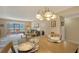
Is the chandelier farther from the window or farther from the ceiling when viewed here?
the window

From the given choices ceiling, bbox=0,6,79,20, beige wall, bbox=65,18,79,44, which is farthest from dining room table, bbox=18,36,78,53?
ceiling, bbox=0,6,79,20

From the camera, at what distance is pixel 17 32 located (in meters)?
1.26

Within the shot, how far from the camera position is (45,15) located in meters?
1.31

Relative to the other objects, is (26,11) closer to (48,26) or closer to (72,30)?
(48,26)

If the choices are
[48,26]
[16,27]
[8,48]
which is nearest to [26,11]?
[16,27]

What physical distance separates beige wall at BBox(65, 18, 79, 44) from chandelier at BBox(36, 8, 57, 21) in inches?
8.8

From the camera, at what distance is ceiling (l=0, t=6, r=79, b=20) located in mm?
1156

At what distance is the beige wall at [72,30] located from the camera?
4.23 feet

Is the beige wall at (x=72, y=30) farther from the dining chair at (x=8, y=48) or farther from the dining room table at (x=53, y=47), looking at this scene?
the dining chair at (x=8, y=48)

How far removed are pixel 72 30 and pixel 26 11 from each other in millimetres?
704

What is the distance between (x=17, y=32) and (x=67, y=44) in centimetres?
74
